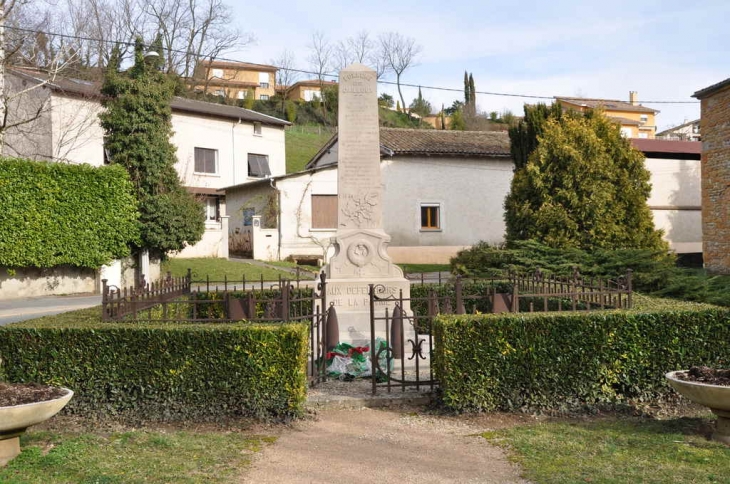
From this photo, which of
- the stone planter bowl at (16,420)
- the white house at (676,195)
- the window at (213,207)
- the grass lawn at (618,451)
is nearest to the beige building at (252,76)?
the window at (213,207)

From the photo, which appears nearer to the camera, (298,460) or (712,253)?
(298,460)

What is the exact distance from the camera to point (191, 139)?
3472cm

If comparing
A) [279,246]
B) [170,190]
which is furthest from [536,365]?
[279,246]

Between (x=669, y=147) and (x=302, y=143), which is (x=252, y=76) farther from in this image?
(x=669, y=147)

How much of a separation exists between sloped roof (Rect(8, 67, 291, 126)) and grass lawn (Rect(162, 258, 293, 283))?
6.31 meters

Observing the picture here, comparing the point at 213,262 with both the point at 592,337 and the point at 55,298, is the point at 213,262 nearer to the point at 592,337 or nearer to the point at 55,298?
the point at 55,298

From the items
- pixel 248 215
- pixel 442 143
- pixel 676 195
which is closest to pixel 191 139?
pixel 248 215

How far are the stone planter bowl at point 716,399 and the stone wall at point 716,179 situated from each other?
1470cm

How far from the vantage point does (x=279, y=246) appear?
93.3ft

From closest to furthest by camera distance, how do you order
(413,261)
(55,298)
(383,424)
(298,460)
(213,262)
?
1. (298,460)
2. (383,424)
3. (55,298)
4. (213,262)
5. (413,261)

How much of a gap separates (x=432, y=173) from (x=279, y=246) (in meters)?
7.42

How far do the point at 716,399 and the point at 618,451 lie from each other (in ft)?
3.12

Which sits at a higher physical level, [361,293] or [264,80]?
[264,80]

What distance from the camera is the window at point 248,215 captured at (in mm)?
30594
